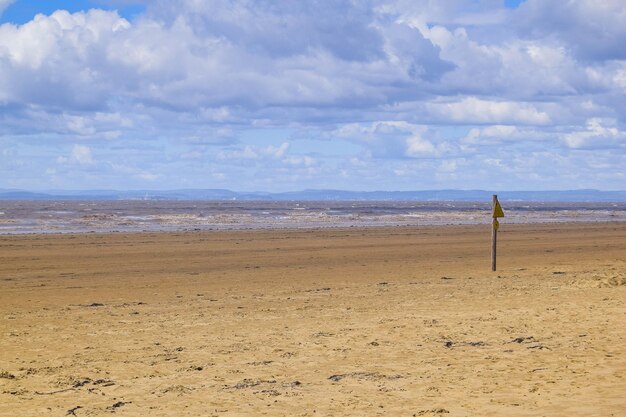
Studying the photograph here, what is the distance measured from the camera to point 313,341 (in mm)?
11281

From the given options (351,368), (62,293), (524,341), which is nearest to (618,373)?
(524,341)

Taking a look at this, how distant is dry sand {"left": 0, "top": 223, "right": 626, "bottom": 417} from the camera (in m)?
8.18

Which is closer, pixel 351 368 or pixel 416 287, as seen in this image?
pixel 351 368

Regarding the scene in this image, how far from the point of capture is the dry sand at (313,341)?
818 cm

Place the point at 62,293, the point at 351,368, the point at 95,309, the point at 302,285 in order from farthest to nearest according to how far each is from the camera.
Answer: the point at 302,285, the point at 62,293, the point at 95,309, the point at 351,368

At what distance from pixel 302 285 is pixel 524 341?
930cm

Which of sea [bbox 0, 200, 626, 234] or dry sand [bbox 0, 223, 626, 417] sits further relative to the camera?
sea [bbox 0, 200, 626, 234]

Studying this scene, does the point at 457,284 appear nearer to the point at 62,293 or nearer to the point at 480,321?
the point at 480,321

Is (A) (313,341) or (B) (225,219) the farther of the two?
(B) (225,219)

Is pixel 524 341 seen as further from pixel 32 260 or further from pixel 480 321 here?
pixel 32 260

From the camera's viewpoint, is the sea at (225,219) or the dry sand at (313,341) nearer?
the dry sand at (313,341)

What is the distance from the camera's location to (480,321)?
12.8 metres

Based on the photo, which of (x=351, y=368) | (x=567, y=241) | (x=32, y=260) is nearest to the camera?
(x=351, y=368)

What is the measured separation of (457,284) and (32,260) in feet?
52.7
